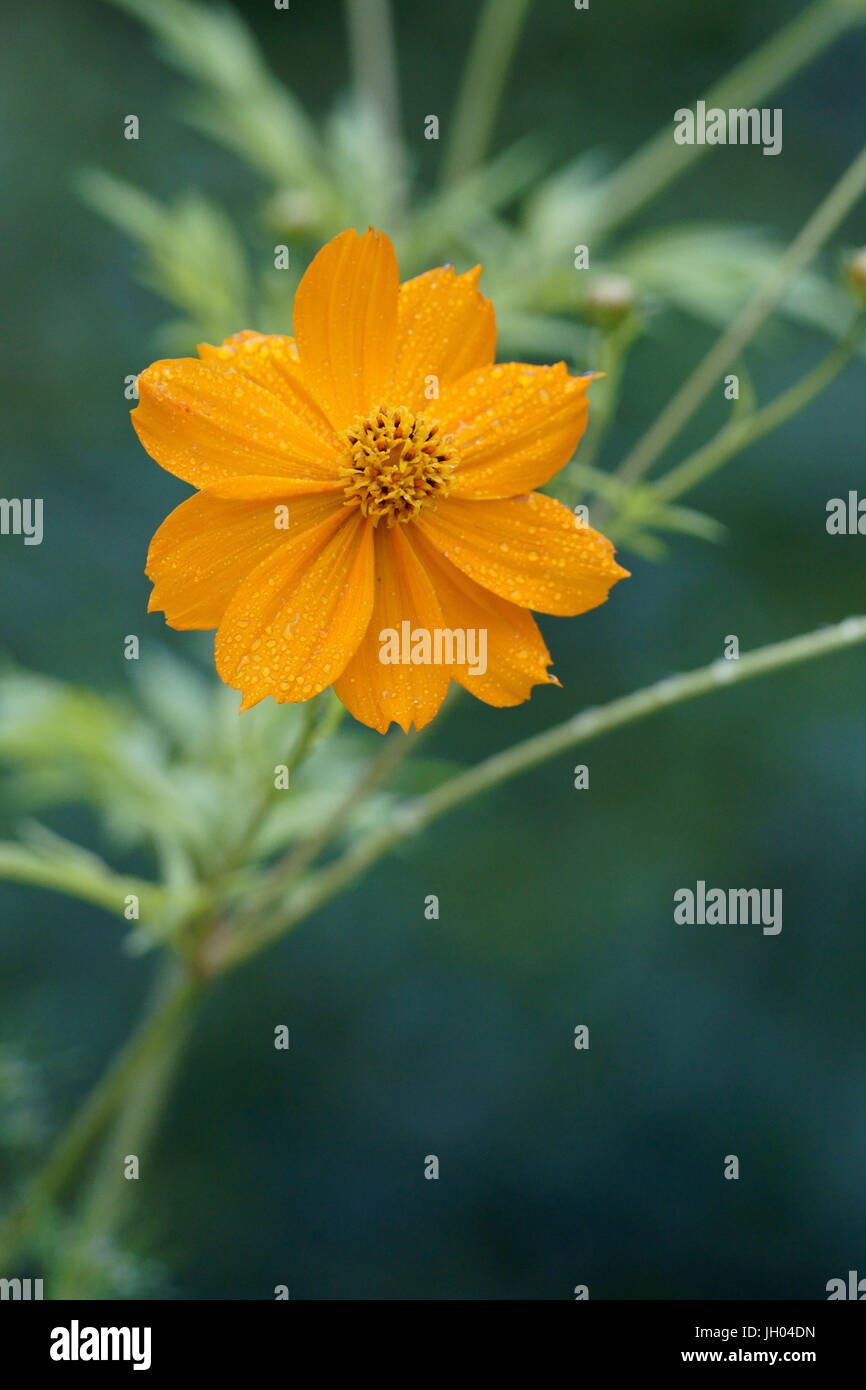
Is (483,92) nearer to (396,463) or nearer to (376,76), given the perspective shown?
(376,76)

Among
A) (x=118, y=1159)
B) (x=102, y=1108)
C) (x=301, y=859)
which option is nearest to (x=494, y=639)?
(x=301, y=859)

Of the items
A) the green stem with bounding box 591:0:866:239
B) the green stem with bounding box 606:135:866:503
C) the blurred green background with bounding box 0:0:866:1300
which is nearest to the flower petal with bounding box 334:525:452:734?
the green stem with bounding box 606:135:866:503

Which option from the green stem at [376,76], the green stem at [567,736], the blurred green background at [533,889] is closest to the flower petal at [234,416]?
the green stem at [567,736]

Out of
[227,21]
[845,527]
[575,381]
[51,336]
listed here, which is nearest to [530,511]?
[575,381]

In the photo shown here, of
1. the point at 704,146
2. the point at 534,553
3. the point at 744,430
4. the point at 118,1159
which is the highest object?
the point at 704,146

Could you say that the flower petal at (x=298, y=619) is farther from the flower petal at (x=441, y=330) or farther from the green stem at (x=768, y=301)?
the green stem at (x=768, y=301)
